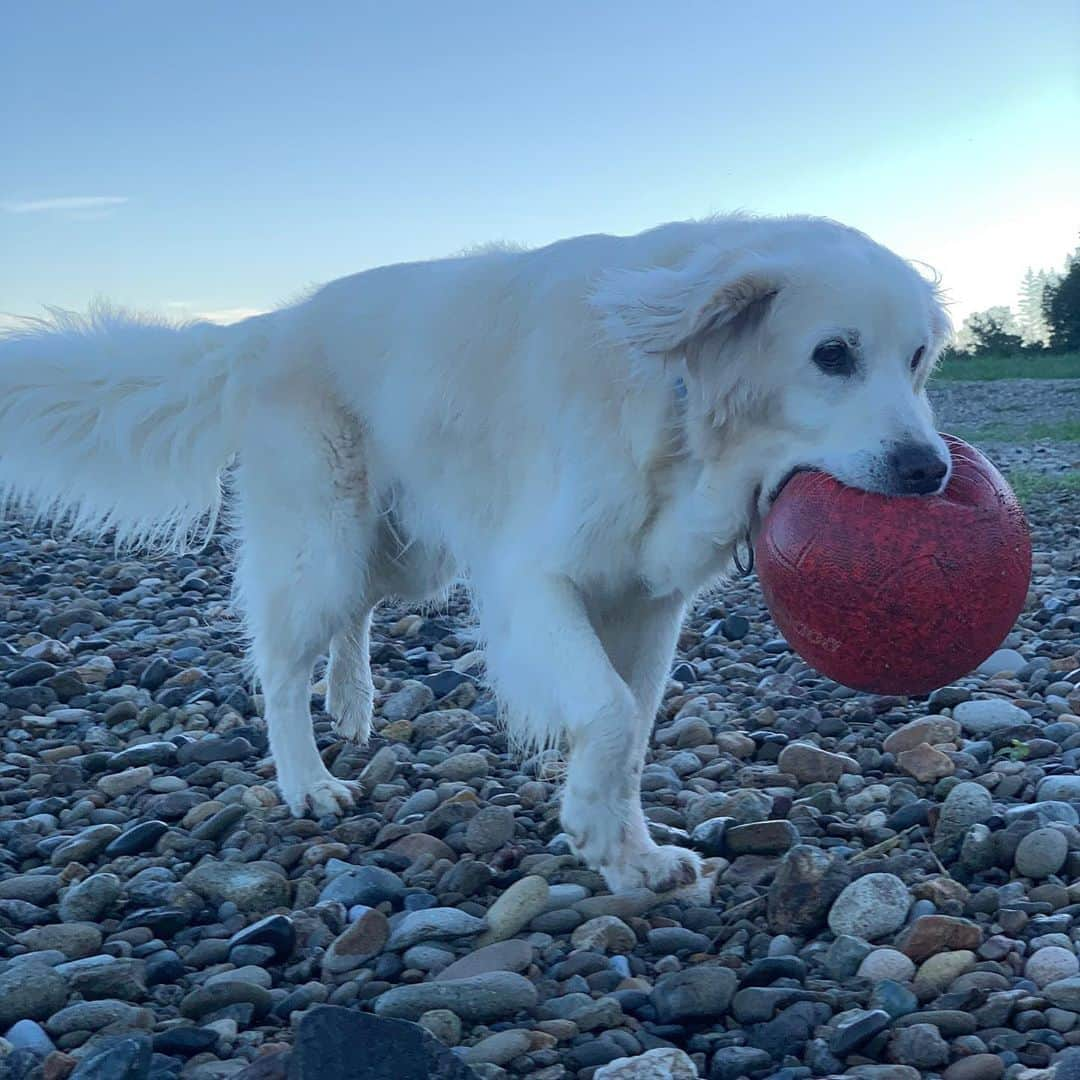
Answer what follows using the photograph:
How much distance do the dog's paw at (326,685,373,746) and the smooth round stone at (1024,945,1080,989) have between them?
315 centimetres

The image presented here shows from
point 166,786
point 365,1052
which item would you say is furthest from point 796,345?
point 166,786

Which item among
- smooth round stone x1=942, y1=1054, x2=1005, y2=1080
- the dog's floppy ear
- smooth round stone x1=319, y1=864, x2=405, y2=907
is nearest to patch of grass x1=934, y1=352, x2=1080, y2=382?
the dog's floppy ear

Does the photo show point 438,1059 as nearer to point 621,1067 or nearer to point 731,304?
point 621,1067

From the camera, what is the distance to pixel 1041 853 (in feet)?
12.2

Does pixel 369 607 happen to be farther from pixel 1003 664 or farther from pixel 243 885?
pixel 1003 664

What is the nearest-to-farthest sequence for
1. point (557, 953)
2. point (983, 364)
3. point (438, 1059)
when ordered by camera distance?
point (438, 1059) < point (557, 953) < point (983, 364)

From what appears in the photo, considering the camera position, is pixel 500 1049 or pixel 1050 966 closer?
pixel 500 1049

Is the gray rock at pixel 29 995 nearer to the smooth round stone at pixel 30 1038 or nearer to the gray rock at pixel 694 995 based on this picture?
the smooth round stone at pixel 30 1038

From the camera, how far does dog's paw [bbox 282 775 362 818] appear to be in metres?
4.85

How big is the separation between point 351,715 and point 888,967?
3.00m

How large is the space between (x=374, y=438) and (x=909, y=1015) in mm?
2965

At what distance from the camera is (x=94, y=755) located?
541 centimetres

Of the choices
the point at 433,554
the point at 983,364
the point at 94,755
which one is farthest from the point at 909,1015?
the point at 983,364

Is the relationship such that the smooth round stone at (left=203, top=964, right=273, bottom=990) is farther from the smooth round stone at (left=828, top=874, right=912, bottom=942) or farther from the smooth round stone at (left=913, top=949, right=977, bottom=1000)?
the smooth round stone at (left=913, top=949, right=977, bottom=1000)
